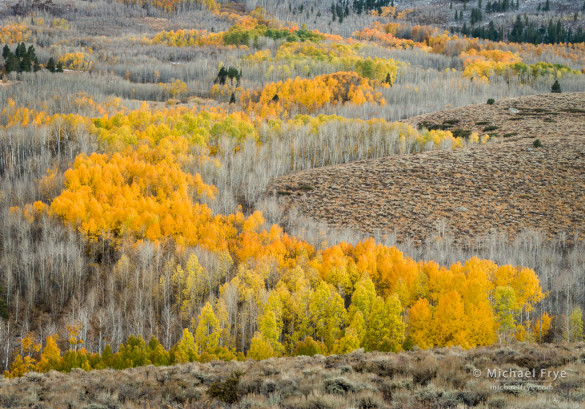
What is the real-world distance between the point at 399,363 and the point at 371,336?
88.7 feet

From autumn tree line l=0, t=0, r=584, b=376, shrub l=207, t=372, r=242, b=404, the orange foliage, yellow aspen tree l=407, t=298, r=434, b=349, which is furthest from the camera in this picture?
the orange foliage

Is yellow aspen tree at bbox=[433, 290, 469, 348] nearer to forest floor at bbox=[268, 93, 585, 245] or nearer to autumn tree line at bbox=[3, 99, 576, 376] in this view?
autumn tree line at bbox=[3, 99, 576, 376]

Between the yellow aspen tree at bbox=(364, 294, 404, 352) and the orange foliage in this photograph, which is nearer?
the yellow aspen tree at bbox=(364, 294, 404, 352)

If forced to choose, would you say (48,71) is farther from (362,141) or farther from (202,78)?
(362,141)

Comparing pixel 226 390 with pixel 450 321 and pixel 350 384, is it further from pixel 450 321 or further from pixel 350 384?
pixel 450 321

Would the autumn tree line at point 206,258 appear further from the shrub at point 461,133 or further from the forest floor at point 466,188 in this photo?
the forest floor at point 466,188

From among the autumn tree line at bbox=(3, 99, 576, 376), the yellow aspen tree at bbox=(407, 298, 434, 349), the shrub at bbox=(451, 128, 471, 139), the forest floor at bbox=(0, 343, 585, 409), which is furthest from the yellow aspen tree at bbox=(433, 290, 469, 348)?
the shrub at bbox=(451, 128, 471, 139)

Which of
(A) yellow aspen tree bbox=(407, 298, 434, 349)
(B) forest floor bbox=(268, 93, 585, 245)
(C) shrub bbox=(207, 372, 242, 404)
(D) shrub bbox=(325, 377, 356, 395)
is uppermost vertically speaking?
(D) shrub bbox=(325, 377, 356, 395)

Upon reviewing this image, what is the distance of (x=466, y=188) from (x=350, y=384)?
62.2 metres

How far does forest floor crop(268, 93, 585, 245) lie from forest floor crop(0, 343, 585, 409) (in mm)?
43641

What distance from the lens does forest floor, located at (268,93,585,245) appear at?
67.4 meters

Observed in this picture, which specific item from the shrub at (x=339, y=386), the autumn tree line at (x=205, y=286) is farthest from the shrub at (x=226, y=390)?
the autumn tree line at (x=205, y=286)

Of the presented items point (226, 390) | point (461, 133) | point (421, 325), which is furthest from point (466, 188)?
point (226, 390)

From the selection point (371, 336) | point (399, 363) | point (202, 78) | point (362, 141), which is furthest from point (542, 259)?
point (202, 78)
